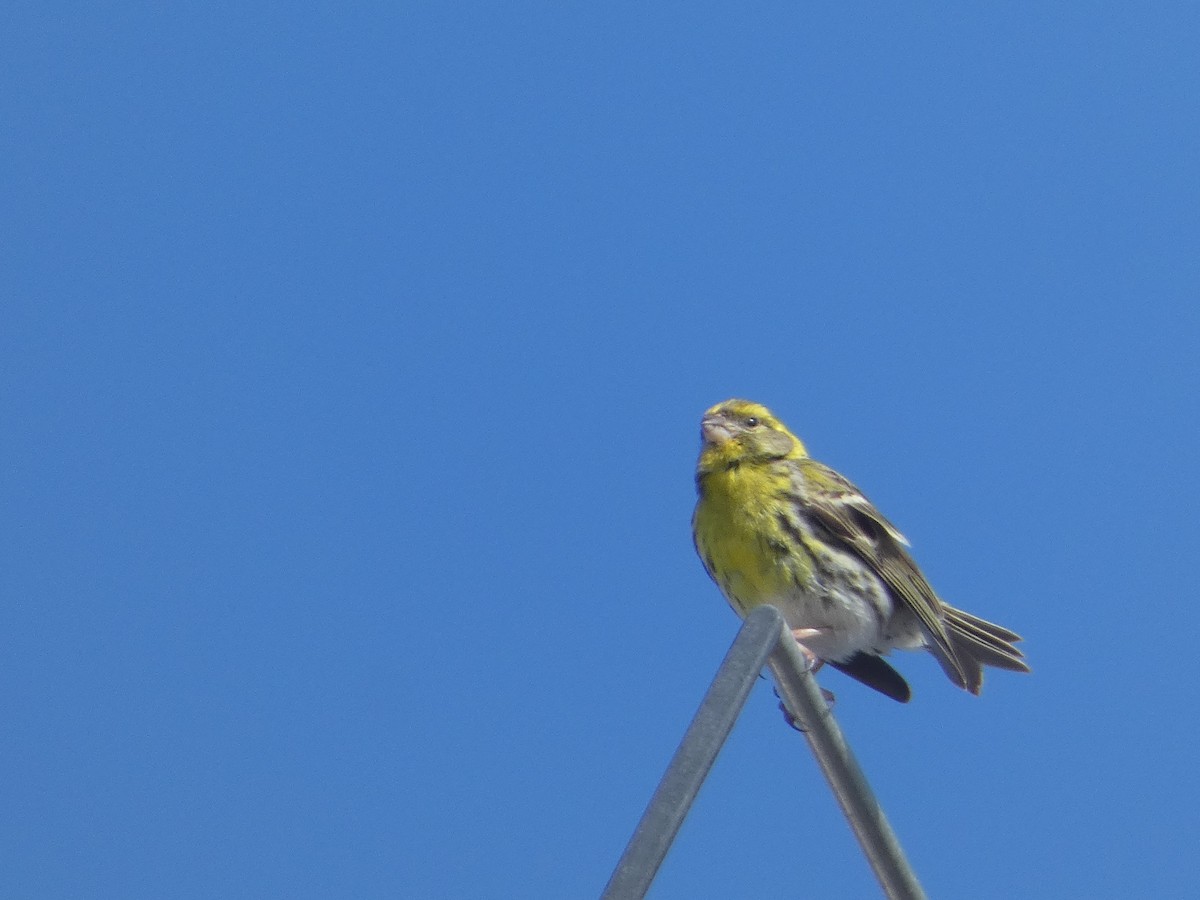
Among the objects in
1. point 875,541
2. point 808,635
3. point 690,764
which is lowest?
point 690,764

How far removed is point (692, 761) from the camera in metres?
1.80

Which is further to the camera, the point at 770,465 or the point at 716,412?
the point at 716,412

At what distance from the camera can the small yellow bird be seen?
173 inches

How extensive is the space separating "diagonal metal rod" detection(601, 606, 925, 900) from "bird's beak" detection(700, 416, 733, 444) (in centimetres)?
252

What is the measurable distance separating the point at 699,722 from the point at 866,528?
3006 mm

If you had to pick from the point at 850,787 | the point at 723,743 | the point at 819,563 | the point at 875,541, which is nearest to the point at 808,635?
the point at 819,563

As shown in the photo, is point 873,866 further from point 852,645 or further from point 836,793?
point 852,645

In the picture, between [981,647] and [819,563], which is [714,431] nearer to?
[819,563]

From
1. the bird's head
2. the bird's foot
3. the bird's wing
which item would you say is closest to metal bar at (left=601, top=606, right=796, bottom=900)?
the bird's foot

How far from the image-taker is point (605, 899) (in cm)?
169

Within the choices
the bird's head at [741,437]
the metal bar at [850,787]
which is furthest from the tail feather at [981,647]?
the metal bar at [850,787]

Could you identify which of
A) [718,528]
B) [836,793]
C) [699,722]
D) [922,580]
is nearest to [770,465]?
[718,528]

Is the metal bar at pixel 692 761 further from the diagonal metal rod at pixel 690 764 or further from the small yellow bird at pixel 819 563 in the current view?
the small yellow bird at pixel 819 563

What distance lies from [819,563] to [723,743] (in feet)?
8.65
